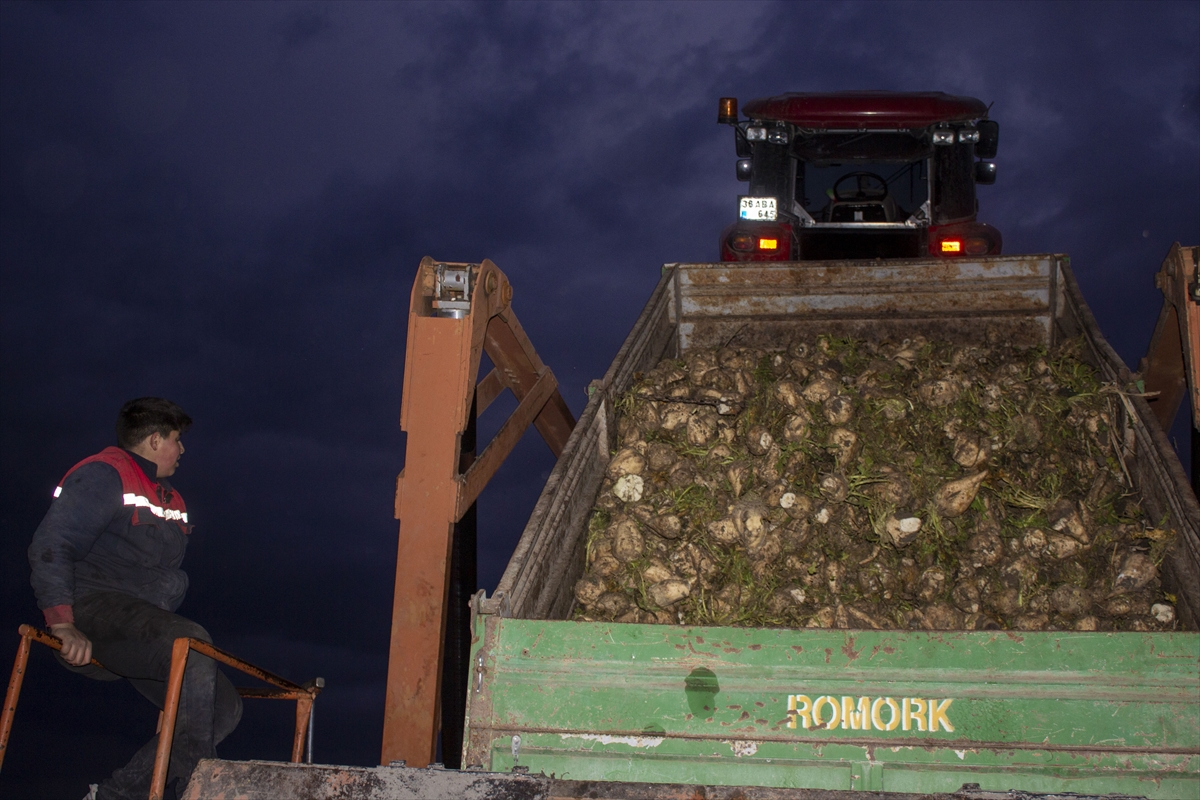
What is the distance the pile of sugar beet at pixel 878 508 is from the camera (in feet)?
10.5

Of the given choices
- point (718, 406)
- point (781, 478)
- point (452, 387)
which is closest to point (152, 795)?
point (452, 387)

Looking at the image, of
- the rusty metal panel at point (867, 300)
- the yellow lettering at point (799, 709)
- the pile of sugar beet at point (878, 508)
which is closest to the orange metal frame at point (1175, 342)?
the pile of sugar beet at point (878, 508)

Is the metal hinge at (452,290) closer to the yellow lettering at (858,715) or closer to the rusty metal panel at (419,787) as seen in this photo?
the rusty metal panel at (419,787)

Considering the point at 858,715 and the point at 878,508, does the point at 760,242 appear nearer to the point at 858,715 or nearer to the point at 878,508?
the point at 878,508

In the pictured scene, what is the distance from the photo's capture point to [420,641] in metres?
3.05

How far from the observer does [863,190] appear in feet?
21.1

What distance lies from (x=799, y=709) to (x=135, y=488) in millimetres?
2186

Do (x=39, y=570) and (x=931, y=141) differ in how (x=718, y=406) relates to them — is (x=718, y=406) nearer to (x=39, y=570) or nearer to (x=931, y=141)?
(x=39, y=570)

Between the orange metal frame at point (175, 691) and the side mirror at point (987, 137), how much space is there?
5.31 meters

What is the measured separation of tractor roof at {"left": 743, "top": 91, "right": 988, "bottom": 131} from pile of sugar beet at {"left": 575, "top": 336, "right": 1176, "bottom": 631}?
2443 mm

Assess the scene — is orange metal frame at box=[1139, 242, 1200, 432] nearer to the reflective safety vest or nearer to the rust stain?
the rust stain

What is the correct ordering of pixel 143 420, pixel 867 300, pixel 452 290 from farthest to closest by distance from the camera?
1. pixel 867 300
2. pixel 452 290
3. pixel 143 420

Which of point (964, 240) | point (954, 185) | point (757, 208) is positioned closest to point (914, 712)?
point (757, 208)

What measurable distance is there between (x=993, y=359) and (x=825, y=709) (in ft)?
9.72
